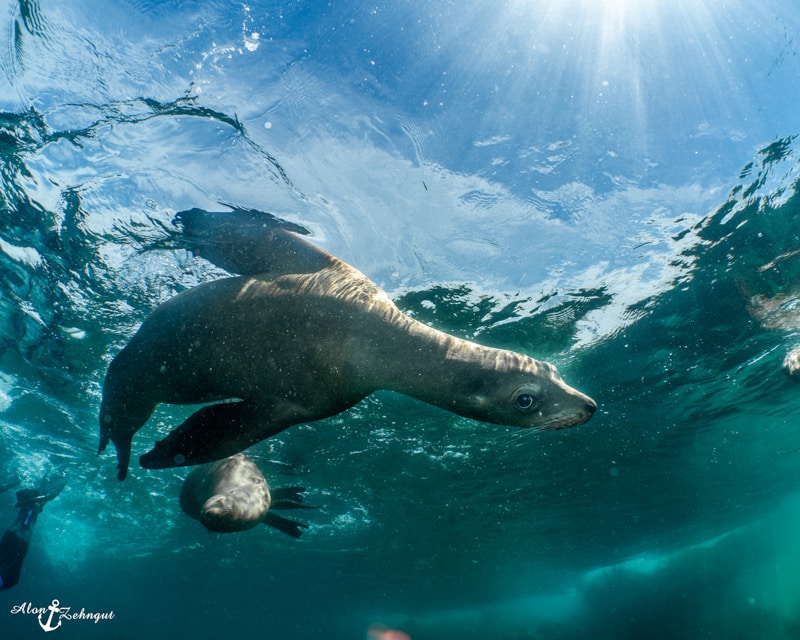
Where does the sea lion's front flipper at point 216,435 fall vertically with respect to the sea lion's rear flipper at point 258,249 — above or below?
below

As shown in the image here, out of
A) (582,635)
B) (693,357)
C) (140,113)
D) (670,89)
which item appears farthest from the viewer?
(582,635)

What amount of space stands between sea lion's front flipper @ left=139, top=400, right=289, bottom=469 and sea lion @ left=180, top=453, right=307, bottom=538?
1045mm

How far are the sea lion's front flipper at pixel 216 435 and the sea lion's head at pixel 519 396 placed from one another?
138cm

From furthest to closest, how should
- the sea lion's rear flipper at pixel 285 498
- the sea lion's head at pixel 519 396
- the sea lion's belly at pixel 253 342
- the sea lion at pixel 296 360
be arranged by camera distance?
the sea lion's rear flipper at pixel 285 498 → the sea lion's belly at pixel 253 342 → the sea lion at pixel 296 360 → the sea lion's head at pixel 519 396

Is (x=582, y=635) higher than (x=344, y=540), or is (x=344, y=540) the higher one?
(x=344, y=540)

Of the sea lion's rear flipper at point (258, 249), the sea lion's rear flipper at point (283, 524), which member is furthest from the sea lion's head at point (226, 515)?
the sea lion's rear flipper at point (258, 249)

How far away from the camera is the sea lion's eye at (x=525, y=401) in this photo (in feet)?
7.68

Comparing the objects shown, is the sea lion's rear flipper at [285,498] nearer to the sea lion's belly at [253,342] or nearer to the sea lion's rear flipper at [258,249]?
the sea lion's belly at [253,342]

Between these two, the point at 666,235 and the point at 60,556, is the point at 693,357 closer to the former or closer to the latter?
the point at 666,235

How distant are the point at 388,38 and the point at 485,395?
436cm

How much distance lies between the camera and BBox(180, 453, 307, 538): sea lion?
3.85m

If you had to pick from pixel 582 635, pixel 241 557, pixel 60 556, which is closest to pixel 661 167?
pixel 241 557

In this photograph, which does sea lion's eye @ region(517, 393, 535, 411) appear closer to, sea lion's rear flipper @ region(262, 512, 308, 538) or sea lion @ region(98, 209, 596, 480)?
sea lion @ region(98, 209, 596, 480)

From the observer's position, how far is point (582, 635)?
3988 cm
